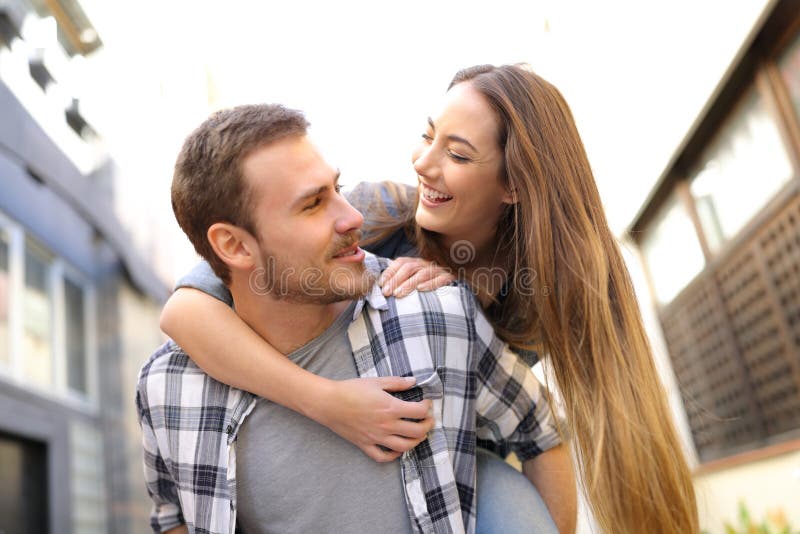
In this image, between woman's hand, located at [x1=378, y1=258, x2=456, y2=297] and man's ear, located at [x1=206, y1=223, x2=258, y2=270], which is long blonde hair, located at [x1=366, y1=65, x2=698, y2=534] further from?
man's ear, located at [x1=206, y1=223, x2=258, y2=270]

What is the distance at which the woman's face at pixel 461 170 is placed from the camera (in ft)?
6.17

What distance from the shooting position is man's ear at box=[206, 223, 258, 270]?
1.62 meters

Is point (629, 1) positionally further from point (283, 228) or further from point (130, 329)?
point (283, 228)

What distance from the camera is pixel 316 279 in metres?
1.55

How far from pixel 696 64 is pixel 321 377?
3.15 m

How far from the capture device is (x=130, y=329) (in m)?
4.07

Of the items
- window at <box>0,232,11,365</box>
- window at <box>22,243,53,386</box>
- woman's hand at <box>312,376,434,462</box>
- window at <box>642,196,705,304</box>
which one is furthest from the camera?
window at <box>642,196,705,304</box>

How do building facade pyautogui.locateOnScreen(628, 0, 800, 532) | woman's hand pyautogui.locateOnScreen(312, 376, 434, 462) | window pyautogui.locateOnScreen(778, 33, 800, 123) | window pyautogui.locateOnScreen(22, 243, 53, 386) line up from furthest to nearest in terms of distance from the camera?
building facade pyautogui.locateOnScreen(628, 0, 800, 532) → window pyautogui.locateOnScreen(778, 33, 800, 123) → window pyautogui.locateOnScreen(22, 243, 53, 386) → woman's hand pyautogui.locateOnScreen(312, 376, 434, 462)

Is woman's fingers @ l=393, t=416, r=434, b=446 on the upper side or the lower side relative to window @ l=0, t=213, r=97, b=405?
lower

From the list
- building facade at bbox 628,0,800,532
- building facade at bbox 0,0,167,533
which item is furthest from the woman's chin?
building facade at bbox 628,0,800,532

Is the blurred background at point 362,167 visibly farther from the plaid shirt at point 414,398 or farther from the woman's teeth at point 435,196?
the plaid shirt at point 414,398

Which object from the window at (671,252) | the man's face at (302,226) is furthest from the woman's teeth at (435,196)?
the window at (671,252)

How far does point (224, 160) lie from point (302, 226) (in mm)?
203

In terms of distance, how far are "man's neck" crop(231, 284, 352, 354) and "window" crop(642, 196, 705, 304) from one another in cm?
380
